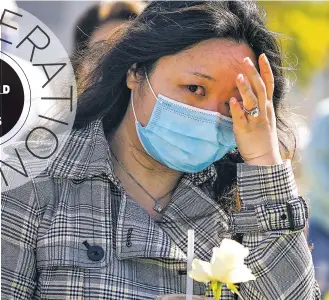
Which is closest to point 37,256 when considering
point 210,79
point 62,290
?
point 62,290

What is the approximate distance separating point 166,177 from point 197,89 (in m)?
0.35

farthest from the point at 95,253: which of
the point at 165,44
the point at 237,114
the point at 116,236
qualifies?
the point at 165,44

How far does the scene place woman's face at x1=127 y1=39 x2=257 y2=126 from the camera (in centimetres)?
295

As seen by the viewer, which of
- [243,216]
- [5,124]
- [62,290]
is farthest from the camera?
[5,124]

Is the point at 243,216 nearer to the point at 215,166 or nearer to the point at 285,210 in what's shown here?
the point at 285,210

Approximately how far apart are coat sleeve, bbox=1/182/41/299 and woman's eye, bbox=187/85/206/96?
24.2 inches

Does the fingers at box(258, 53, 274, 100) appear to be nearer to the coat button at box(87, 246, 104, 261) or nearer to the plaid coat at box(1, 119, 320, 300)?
the plaid coat at box(1, 119, 320, 300)

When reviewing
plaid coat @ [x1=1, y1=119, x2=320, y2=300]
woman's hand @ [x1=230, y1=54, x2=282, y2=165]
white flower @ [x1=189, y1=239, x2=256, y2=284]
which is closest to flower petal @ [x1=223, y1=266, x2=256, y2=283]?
white flower @ [x1=189, y1=239, x2=256, y2=284]

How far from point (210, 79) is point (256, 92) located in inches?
6.2

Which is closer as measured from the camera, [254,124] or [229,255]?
[229,255]

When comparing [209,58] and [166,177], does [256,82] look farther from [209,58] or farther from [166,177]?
[166,177]

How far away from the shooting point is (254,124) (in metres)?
2.92

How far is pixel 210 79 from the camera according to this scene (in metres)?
2.94

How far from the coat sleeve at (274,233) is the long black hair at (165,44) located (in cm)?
31
